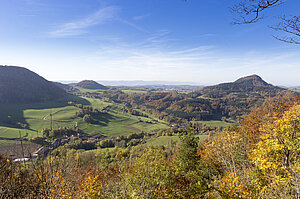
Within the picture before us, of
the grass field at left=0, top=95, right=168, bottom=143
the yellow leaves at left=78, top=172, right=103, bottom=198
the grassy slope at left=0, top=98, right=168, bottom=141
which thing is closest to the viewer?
the yellow leaves at left=78, top=172, right=103, bottom=198

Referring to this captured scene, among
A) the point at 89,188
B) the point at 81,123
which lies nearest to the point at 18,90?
the point at 81,123

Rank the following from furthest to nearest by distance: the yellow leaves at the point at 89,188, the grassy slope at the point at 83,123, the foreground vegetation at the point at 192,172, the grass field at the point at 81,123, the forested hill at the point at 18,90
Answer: the forested hill at the point at 18,90, the grassy slope at the point at 83,123, the grass field at the point at 81,123, the yellow leaves at the point at 89,188, the foreground vegetation at the point at 192,172

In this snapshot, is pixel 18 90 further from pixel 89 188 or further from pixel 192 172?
pixel 192 172

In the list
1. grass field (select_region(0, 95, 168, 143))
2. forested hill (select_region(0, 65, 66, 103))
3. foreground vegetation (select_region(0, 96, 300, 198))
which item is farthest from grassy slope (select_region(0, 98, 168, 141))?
foreground vegetation (select_region(0, 96, 300, 198))

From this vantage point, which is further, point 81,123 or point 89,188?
point 81,123

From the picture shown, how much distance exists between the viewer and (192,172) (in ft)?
61.8

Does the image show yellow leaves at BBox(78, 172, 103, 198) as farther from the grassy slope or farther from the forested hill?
the forested hill

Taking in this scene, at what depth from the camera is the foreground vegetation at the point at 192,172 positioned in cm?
612

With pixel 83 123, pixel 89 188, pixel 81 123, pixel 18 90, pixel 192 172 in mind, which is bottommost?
pixel 83 123

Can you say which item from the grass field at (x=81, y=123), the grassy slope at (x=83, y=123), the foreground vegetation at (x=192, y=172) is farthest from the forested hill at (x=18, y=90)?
the foreground vegetation at (x=192, y=172)

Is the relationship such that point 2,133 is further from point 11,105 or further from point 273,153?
point 273,153

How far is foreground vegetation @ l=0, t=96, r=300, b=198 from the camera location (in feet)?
20.1

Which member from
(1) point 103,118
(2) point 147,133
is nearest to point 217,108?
(2) point 147,133

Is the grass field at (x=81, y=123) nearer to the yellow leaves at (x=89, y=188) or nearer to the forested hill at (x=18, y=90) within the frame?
the forested hill at (x=18, y=90)
